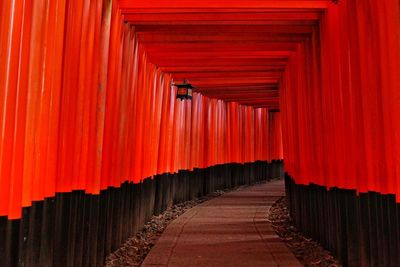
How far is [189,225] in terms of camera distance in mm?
8242

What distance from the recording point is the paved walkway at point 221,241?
18.2 ft

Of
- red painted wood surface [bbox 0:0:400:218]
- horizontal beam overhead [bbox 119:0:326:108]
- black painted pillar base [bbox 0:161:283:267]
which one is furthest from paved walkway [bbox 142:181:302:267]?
horizontal beam overhead [bbox 119:0:326:108]

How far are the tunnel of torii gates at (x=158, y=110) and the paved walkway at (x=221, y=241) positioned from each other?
702mm

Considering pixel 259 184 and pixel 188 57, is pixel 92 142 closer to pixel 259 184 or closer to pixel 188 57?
pixel 188 57

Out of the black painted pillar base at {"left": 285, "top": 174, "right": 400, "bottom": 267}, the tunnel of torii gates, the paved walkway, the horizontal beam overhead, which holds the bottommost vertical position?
the paved walkway

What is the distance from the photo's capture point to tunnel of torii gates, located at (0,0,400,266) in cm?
303

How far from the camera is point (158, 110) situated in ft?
30.1

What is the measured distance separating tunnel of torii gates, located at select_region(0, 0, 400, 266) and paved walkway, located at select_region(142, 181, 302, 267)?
0.70 meters

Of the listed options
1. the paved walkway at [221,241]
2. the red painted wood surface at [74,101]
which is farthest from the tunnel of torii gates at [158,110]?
the paved walkway at [221,241]

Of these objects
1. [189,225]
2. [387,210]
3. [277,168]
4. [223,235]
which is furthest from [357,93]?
[277,168]

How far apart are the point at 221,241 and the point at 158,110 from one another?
3.64 metres

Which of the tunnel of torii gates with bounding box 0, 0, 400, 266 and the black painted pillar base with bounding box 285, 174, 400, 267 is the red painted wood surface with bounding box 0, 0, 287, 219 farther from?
the black painted pillar base with bounding box 285, 174, 400, 267

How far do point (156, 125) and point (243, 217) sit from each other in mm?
3021

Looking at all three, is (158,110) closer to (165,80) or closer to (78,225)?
(165,80)
